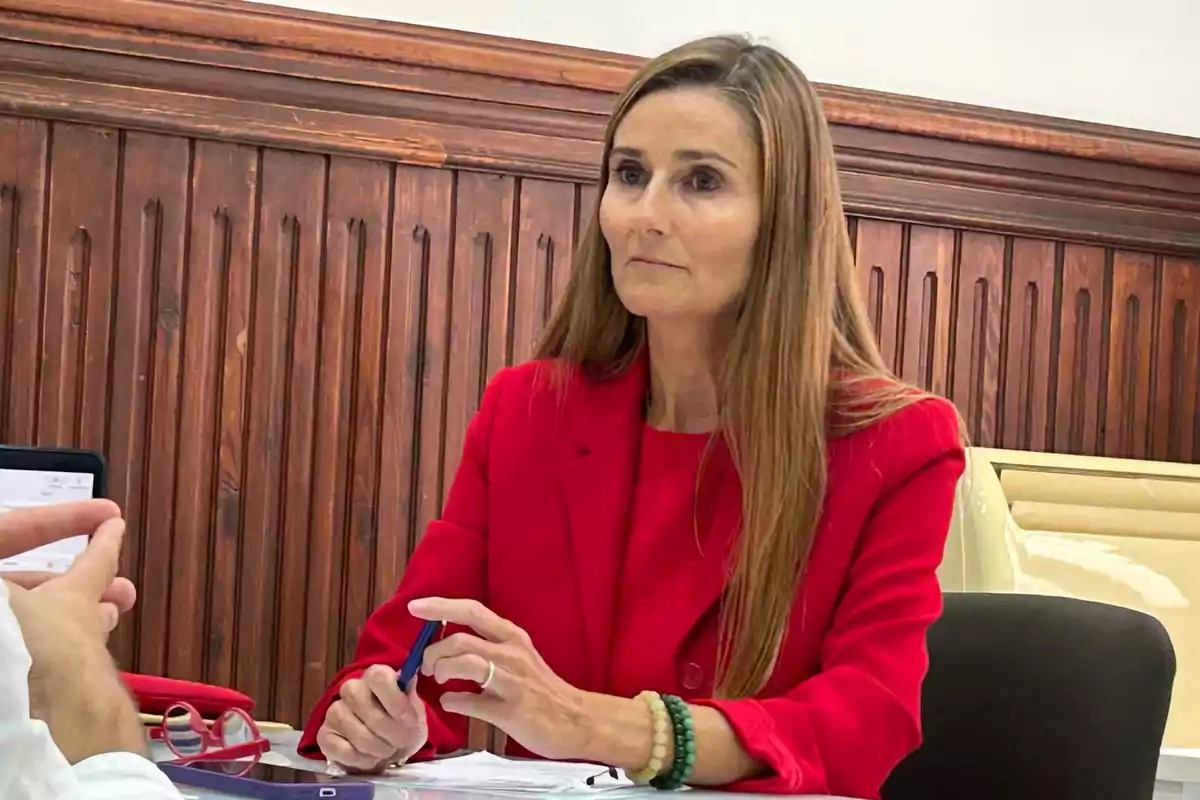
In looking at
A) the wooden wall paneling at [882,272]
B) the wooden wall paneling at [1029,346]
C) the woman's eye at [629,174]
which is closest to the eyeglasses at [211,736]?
the woman's eye at [629,174]

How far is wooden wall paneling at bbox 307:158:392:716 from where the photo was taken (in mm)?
2148

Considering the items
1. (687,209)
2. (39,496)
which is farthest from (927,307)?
(39,496)

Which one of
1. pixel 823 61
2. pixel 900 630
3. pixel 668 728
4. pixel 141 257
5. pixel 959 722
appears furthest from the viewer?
pixel 823 61

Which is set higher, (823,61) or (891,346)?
(823,61)

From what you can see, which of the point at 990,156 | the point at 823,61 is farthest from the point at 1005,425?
the point at 823,61

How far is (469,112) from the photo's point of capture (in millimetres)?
2203

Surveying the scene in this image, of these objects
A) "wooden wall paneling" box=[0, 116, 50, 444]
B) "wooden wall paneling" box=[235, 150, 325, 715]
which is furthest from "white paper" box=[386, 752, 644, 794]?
"wooden wall paneling" box=[0, 116, 50, 444]

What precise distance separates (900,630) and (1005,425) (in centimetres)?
131

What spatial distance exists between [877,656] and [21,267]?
52.1 inches

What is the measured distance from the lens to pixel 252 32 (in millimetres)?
2078

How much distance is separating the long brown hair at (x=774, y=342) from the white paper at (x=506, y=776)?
0.76 feet

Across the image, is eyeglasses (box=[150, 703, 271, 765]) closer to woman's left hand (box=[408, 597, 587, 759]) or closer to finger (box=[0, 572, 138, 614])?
woman's left hand (box=[408, 597, 587, 759])

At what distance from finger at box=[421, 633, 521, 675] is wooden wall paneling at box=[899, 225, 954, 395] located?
1.48m

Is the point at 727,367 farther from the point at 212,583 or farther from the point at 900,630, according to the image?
the point at 212,583
